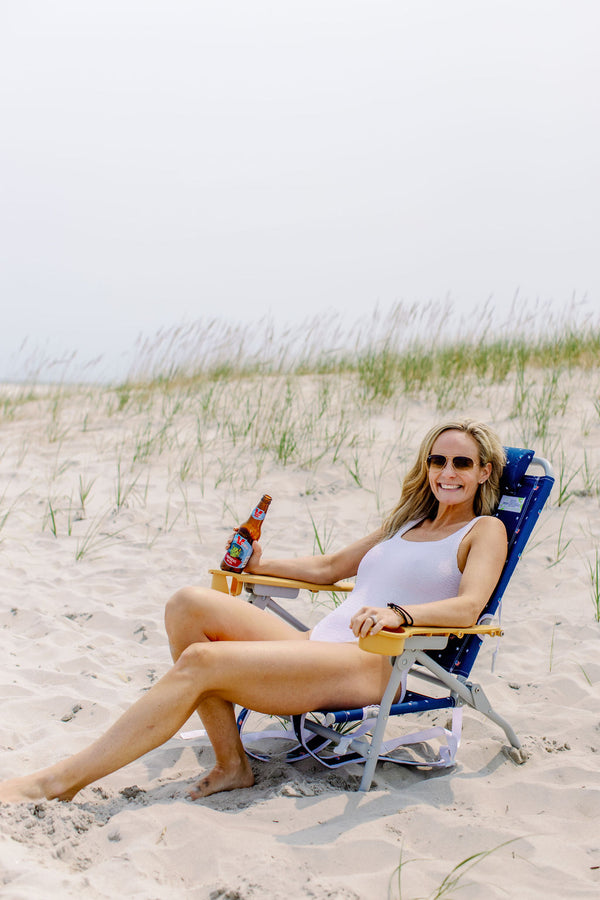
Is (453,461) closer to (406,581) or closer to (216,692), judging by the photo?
(406,581)

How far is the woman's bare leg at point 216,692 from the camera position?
7.66 ft

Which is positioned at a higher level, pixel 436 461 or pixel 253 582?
pixel 436 461

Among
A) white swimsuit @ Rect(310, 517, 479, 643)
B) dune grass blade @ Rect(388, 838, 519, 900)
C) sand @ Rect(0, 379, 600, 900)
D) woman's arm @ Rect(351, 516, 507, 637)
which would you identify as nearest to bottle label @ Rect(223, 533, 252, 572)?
white swimsuit @ Rect(310, 517, 479, 643)

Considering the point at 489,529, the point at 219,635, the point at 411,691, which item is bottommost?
the point at 411,691

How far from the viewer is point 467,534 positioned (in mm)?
2842

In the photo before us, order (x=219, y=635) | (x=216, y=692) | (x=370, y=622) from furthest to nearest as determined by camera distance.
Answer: (x=219, y=635) < (x=216, y=692) < (x=370, y=622)

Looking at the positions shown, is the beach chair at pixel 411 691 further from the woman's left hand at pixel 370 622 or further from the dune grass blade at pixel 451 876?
the dune grass blade at pixel 451 876

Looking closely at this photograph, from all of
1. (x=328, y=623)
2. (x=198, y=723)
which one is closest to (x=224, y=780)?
(x=328, y=623)

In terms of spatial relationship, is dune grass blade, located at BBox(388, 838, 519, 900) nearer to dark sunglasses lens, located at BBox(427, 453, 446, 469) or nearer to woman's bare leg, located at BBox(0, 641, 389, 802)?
woman's bare leg, located at BBox(0, 641, 389, 802)

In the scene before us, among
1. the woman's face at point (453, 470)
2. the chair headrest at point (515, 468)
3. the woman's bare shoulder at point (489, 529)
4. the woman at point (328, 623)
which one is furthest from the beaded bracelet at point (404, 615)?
the chair headrest at point (515, 468)

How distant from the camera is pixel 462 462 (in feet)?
9.64

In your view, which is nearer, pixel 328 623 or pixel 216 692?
pixel 216 692

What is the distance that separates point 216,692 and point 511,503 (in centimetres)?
138

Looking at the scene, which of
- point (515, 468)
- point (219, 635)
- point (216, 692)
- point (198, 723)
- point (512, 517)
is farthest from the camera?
point (198, 723)
